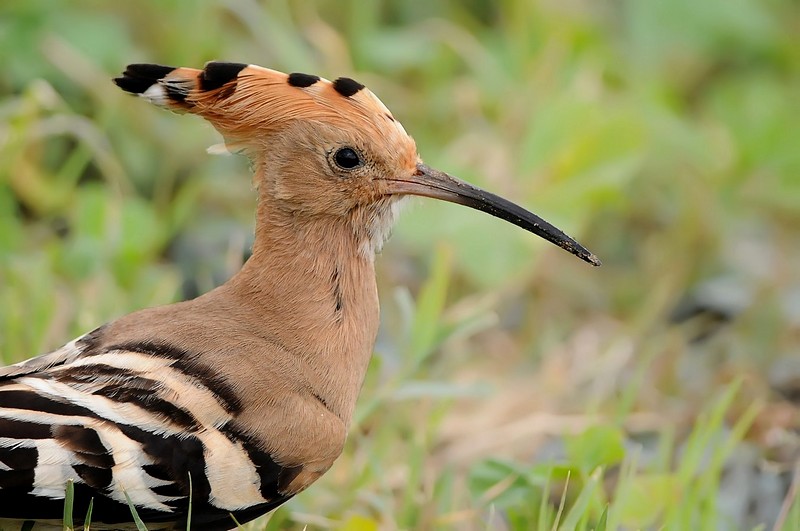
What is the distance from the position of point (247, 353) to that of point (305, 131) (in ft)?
1.26

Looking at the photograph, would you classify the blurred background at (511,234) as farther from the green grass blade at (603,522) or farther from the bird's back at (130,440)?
the bird's back at (130,440)

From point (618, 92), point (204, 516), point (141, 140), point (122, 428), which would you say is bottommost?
point (204, 516)

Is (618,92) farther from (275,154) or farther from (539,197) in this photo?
(275,154)

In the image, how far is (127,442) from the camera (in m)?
1.85

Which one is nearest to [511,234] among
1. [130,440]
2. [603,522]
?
[603,522]

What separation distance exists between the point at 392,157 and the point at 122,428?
642 millimetres

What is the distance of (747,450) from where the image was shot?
2.80m

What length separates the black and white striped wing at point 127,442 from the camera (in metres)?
1.79

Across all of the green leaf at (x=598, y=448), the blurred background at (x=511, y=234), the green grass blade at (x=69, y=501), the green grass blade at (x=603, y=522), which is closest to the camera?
the green grass blade at (x=69, y=501)

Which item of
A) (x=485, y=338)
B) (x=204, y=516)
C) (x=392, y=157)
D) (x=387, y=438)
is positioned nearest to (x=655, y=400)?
(x=485, y=338)

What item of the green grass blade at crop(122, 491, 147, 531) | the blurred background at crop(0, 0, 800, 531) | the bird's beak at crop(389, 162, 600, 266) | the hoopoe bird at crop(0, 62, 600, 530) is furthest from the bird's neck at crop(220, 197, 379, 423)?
the green grass blade at crop(122, 491, 147, 531)

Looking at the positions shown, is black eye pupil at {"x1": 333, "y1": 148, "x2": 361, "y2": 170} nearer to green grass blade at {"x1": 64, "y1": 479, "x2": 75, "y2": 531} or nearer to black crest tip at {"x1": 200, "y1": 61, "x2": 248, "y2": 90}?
black crest tip at {"x1": 200, "y1": 61, "x2": 248, "y2": 90}

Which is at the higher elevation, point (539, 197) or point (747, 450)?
point (539, 197)

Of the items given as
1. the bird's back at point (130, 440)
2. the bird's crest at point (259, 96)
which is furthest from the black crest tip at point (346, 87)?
the bird's back at point (130, 440)
